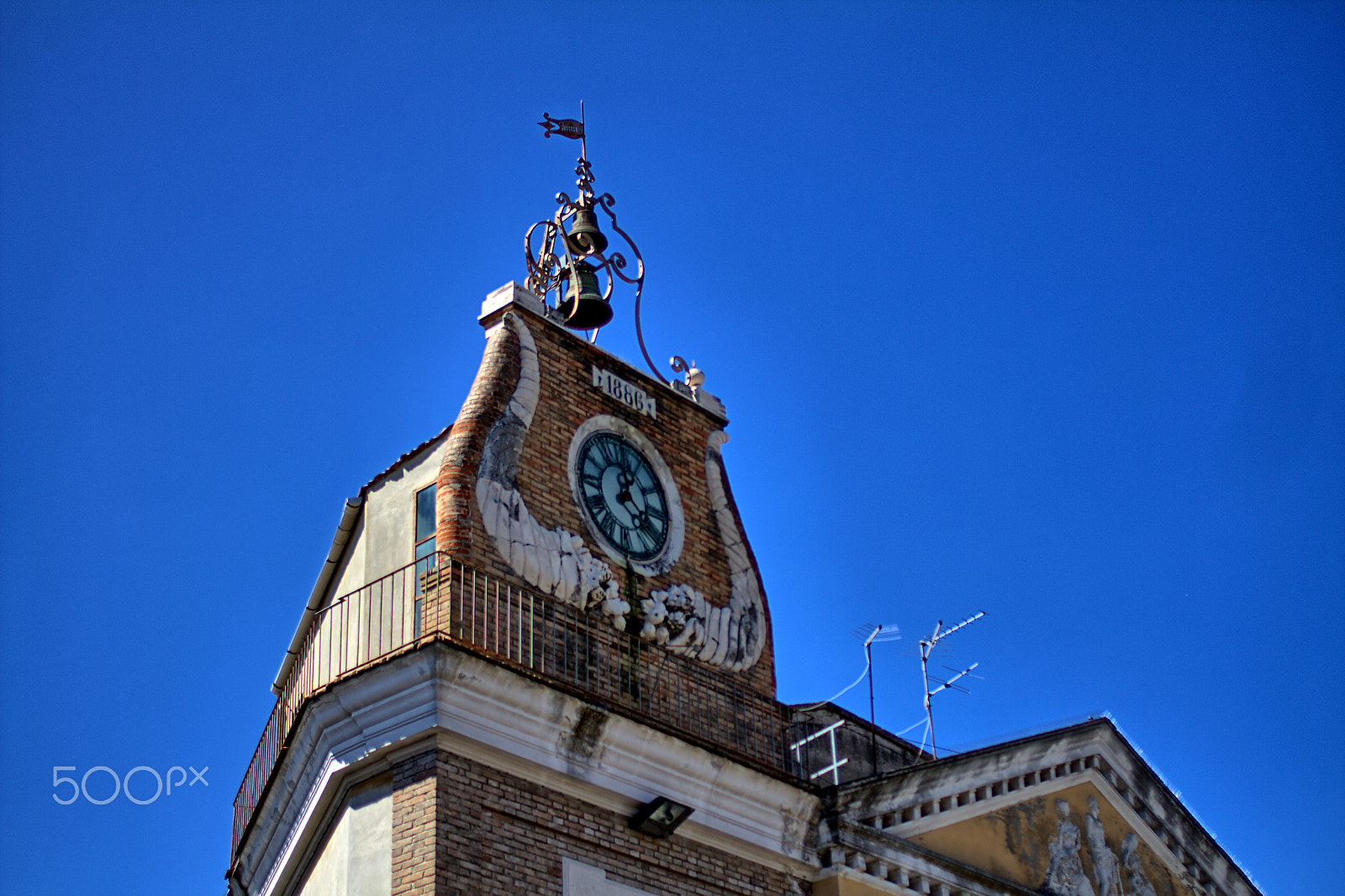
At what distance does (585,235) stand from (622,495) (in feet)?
12.2

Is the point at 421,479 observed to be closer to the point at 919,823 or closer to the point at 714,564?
the point at 714,564

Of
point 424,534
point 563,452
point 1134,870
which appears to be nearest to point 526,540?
→ point 424,534

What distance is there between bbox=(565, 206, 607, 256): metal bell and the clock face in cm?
271

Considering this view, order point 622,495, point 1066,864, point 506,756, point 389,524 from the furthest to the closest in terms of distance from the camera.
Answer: point 1066,864, point 622,495, point 389,524, point 506,756

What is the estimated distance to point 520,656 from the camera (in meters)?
18.3

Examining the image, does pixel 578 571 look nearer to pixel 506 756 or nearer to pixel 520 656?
pixel 520 656

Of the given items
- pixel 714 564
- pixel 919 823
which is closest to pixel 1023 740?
pixel 919 823

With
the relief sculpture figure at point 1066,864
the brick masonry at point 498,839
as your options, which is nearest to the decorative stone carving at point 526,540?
the brick masonry at point 498,839

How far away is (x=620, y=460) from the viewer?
21.5m

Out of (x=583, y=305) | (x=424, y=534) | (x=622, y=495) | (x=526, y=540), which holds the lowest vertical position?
(x=526, y=540)

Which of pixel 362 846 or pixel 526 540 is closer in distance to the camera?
pixel 362 846

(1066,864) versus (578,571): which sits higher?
(578,571)

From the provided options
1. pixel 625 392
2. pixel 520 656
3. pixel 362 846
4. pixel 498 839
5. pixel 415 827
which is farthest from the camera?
pixel 625 392

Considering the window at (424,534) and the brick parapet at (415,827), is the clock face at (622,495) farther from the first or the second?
the brick parapet at (415,827)
